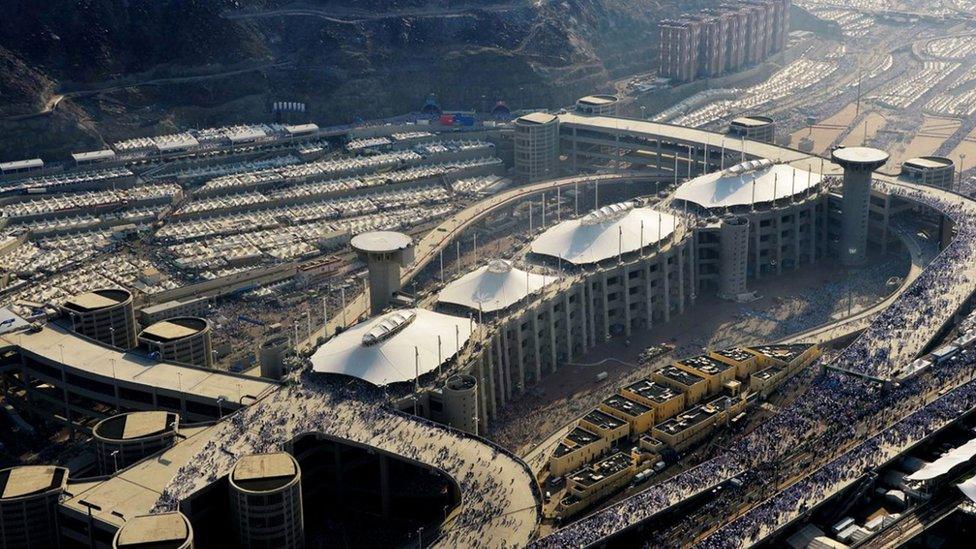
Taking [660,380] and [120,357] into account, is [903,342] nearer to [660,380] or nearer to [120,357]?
[660,380]

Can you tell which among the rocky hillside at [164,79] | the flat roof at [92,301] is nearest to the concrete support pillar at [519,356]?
the flat roof at [92,301]

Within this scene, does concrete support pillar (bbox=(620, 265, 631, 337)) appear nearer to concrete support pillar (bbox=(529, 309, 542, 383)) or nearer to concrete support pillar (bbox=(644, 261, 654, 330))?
concrete support pillar (bbox=(644, 261, 654, 330))

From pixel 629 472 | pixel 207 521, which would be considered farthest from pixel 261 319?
pixel 629 472

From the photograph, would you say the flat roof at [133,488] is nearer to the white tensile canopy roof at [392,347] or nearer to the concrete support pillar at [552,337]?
the white tensile canopy roof at [392,347]

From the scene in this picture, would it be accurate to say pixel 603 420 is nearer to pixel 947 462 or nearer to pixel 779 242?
pixel 947 462

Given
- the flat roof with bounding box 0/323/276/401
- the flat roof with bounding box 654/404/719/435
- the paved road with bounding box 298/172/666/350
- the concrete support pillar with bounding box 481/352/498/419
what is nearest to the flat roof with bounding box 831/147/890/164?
the paved road with bounding box 298/172/666/350

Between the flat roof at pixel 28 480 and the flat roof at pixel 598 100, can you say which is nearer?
the flat roof at pixel 28 480
